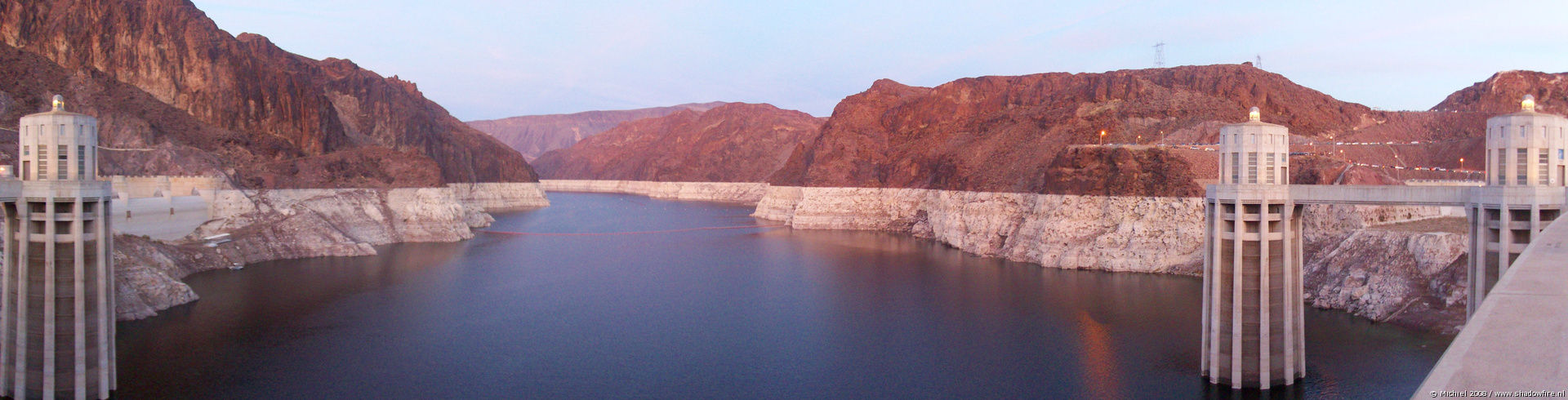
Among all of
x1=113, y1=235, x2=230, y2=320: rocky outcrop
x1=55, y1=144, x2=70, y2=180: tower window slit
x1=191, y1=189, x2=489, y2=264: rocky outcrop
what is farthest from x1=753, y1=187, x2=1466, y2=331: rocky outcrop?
x1=113, y1=235, x2=230, y2=320: rocky outcrop

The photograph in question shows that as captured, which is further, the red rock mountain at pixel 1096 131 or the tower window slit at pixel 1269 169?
the red rock mountain at pixel 1096 131

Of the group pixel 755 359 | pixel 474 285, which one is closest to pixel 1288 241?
pixel 755 359

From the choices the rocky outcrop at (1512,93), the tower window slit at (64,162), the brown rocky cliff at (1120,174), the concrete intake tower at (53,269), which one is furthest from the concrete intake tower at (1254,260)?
the rocky outcrop at (1512,93)

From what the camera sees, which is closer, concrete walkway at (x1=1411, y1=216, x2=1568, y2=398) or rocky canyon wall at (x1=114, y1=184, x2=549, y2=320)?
concrete walkway at (x1=1411, y1=216, x2=1568, y2=398)

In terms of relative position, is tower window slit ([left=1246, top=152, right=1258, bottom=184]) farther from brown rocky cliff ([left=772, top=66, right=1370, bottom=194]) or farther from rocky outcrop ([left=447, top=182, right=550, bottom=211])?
rocky outcrop ([left=447, top=182, right=550, bottom=211])

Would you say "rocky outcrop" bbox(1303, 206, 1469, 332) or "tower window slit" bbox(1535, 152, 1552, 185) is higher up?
"tower window slit" bbox(1535, 152, 1552, 185)

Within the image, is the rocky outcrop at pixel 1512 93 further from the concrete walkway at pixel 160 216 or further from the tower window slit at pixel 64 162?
the concrete walkway at pixel 160 216

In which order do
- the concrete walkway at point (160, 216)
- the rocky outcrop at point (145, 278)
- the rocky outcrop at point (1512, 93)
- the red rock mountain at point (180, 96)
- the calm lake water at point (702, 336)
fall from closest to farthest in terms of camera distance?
the calm lake water at point (702, 336), the rocky outcrop at point (145, 278), the concrete walkway at point (160, 216), the red rock mountain at point (180, 96), the rocky outcrop at point (1512, 93)

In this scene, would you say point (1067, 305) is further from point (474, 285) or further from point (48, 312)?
point (48, 312)
